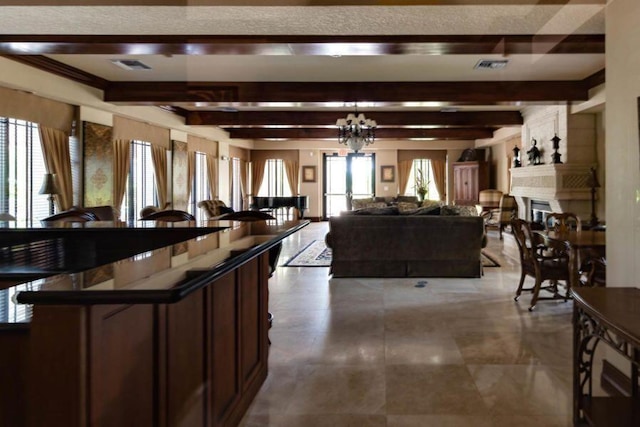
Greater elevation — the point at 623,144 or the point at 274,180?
the point at 274,180

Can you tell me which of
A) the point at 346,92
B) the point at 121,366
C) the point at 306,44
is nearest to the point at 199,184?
the point at 346,92

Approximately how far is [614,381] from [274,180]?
40.0ft

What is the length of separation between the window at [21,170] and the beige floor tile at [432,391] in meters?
4.60

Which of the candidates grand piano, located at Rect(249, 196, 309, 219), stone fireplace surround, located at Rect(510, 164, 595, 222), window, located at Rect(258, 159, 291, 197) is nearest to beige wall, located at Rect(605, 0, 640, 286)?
stone fireplace surround, located at Rect(510, 164, 595, 222)

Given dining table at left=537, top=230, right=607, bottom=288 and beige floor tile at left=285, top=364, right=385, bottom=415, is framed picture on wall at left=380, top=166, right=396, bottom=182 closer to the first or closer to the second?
dining table at left=537, top=230, right=607, bottom=288

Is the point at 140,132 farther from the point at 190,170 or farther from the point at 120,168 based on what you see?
the point at 190,170

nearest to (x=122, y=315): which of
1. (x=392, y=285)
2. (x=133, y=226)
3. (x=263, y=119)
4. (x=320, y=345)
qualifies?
(x=133, y=226)

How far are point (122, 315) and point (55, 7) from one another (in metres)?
3.01

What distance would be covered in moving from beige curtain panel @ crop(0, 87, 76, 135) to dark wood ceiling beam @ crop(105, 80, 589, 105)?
27.1 inches

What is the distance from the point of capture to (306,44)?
379cm

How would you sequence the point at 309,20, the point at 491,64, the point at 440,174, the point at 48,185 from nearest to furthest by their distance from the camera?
the point at 309,20 → the point at 48,185 → the point at 491,64 → the point at 440,174

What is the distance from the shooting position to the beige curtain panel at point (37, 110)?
4.87m

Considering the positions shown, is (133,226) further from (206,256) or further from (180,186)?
(180,186)

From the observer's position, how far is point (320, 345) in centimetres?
327
